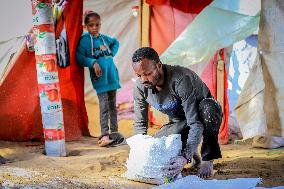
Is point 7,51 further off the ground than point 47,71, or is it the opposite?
point 7,51

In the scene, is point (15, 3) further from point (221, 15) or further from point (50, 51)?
point (221, 15)

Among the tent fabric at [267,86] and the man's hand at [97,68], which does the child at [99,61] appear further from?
the tent fabric at [267,86]

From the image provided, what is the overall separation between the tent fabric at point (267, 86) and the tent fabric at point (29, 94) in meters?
2.03

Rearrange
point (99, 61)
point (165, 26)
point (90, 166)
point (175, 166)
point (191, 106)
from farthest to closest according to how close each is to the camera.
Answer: point (165, 26)
point (99, 61)
point (90, 166)
point (191, 106)
point (175, 166)

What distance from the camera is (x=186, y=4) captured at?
514 cm

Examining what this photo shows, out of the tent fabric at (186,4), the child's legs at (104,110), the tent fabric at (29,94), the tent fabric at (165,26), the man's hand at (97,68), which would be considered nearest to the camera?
the tent fabric at (29,94)

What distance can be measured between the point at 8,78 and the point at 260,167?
9.19ft

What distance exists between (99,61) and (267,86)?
1.90 metres

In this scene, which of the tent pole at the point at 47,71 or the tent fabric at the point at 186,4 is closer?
the tent pole at the point at 47,71

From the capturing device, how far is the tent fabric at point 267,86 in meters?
3.71

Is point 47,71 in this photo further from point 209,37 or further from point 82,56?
point 209,37

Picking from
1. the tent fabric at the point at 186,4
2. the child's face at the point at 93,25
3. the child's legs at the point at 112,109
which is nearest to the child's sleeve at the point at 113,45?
the child's face at the point at 93,25

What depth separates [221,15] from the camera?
4090 mm

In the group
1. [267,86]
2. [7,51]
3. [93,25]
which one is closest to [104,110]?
[93,25]
